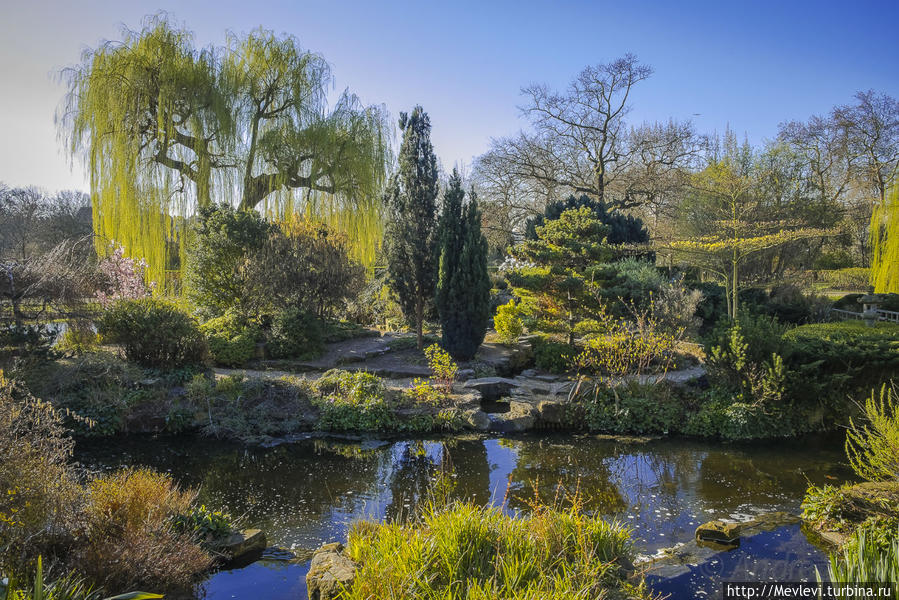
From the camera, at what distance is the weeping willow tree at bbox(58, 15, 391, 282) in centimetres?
1256

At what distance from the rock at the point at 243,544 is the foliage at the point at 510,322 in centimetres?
784

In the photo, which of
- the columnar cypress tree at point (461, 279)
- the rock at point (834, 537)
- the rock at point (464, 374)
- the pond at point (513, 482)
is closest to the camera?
the pond at point (513, 482)

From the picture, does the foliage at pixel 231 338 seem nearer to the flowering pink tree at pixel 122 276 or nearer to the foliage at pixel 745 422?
the flowering pink tree at pixel 122 276

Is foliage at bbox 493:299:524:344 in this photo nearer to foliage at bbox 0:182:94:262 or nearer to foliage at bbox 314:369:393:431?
foliage at bbox 314:369:393:431

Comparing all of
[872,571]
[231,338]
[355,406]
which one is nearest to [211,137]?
[231,338]

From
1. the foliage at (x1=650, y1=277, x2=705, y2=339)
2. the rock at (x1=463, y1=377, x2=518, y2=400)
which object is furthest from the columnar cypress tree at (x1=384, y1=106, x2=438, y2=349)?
the foliage at (x1=650, y1=277, x2=705, y2=339)

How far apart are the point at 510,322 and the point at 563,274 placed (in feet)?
5.32

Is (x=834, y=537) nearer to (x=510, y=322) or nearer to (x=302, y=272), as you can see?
(x=510, y=322)

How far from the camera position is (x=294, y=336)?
1131 cm

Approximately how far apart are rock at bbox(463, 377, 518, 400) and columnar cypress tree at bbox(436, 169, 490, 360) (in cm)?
174

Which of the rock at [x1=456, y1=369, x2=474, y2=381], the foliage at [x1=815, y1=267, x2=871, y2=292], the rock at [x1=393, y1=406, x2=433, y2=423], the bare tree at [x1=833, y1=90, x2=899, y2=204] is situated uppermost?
the bare tree at [x1=833, y1=90, x2=899, y2=204]

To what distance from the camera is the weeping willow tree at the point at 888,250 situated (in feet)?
35.1

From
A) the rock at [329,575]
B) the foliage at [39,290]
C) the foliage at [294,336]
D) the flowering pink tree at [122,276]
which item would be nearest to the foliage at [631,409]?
the rock at [329,575]

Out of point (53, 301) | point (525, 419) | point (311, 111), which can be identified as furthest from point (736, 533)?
point (311, 111)
